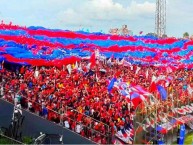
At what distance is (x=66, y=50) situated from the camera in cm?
3033

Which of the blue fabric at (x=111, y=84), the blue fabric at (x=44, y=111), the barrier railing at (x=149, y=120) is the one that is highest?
the blue fabric at (x=111, y=84)

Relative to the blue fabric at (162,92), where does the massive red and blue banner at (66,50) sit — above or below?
above

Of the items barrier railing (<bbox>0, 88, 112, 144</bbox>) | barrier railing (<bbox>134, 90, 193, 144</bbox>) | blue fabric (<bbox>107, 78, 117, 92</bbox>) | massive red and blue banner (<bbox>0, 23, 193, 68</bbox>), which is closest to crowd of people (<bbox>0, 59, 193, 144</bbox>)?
barrier railing (<bbox>0, 88, 112, 144</bbox>)

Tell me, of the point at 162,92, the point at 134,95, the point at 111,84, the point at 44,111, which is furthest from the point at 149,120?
the point at 44,111

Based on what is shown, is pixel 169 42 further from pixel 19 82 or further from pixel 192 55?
pixel 19 82

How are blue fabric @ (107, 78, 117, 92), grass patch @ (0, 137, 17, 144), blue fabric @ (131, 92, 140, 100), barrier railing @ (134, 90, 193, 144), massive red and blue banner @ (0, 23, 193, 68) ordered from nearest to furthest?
grass patch @ (0, 137, 17, 144), barrier railing @ (134, 90, 193, 144), blue fabric @ (131, 92, 140, 100), blue fabric @ (107, 78, 117, 92), massive red and blue banner @ (0, 23, 193, 68)

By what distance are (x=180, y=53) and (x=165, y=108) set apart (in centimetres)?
2444

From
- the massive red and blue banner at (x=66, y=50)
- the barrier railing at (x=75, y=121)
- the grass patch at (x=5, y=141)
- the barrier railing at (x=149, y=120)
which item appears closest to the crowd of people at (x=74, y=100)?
the barrier railing at (x=75, y=121)

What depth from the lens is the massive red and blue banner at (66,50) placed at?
23.9m

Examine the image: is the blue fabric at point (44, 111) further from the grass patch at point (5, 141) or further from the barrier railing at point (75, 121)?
the grass patch at point (5, 141)

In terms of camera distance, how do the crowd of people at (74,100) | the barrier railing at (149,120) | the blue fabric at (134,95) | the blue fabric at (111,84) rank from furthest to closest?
the blue fabric at (111,84), the blue fabric at (134,95), the barrier railing at (149,120), the crowd of people at (74,100)

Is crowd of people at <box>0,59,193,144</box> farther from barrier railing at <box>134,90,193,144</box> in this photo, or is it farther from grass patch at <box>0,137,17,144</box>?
grass patch at <box>0,137,17,144</box>

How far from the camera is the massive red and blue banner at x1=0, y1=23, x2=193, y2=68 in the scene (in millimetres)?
23891

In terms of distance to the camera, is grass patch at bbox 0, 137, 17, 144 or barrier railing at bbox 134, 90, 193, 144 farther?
barrier railing at bbox 134, 90, 193, 144
